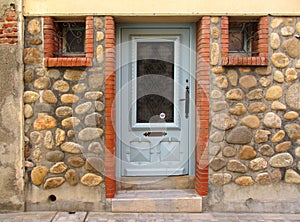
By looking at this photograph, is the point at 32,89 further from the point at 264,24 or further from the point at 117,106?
the point at 264,24

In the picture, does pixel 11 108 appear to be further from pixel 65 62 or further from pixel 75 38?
pixel 75 38

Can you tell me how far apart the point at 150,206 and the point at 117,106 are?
51.2 inches

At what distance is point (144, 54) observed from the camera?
362cm

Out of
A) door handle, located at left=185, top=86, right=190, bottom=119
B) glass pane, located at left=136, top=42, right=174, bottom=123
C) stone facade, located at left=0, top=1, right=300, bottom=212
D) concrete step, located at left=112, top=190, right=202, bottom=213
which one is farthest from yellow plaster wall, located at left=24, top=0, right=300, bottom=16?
concrete step, located at left=112, top=190, right=202, bottom=213

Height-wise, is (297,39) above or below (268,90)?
above

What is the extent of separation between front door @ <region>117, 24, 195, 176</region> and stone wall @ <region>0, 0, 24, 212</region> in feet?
3.94

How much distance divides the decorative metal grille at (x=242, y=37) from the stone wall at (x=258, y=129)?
256 millimetres

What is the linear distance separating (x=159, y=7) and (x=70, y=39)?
47.1 inches

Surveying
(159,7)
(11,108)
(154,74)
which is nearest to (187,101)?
(154,74)

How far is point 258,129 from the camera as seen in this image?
3367mm

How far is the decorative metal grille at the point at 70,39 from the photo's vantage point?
352 centimetres

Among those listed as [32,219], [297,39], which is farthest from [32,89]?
[297,39]

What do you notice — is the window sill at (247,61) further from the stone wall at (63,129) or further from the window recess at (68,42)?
the window recess at (68,42)

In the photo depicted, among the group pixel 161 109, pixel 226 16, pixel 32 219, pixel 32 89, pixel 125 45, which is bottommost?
pixel 32 219
